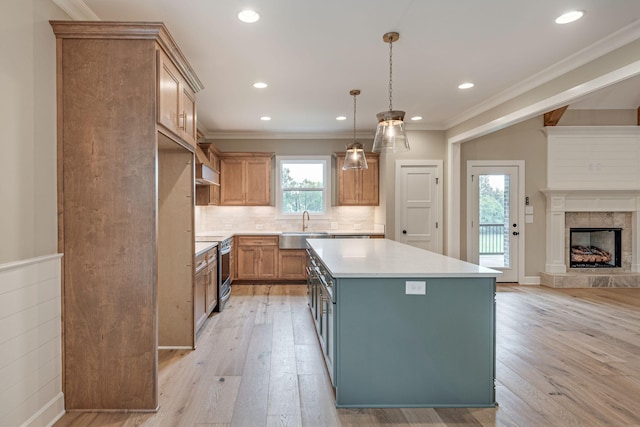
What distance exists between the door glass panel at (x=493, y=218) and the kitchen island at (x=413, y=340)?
397 cm

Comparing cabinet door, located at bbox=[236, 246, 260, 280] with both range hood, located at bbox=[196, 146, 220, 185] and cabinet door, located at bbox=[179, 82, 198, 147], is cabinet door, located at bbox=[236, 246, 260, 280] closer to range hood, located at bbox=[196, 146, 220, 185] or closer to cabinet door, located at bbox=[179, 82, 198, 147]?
range hood, located at bbox=[196, 146, 220, 185]

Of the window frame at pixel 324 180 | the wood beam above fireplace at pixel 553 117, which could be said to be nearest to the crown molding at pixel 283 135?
the window frame at pixel 324 180

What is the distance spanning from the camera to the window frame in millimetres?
6266

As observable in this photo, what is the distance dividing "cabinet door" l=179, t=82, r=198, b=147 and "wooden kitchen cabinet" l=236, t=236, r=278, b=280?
2843 mm

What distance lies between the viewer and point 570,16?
8.08 feet

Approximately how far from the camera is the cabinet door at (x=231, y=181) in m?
5.96

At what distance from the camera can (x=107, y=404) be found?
2.13m

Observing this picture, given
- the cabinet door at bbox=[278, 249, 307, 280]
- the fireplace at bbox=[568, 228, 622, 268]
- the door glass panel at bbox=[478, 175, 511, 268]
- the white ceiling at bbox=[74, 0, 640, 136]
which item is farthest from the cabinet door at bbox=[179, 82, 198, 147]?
the fireplace at bbox=[568, 228, 622, 268]

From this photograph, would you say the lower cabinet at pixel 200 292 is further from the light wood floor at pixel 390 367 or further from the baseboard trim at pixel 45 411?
the baseboard trim at pixel 45 411

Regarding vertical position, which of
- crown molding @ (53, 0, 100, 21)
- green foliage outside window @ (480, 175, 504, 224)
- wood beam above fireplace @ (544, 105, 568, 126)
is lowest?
green foliage outside window @ (480, 175, 504, 224)

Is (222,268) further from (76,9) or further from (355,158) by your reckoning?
(76,9)

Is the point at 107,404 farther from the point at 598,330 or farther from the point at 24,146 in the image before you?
the point at 598,330

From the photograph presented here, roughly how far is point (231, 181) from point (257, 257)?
56.6 inches

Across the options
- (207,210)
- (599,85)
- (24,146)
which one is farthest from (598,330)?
Result: (207,210)
